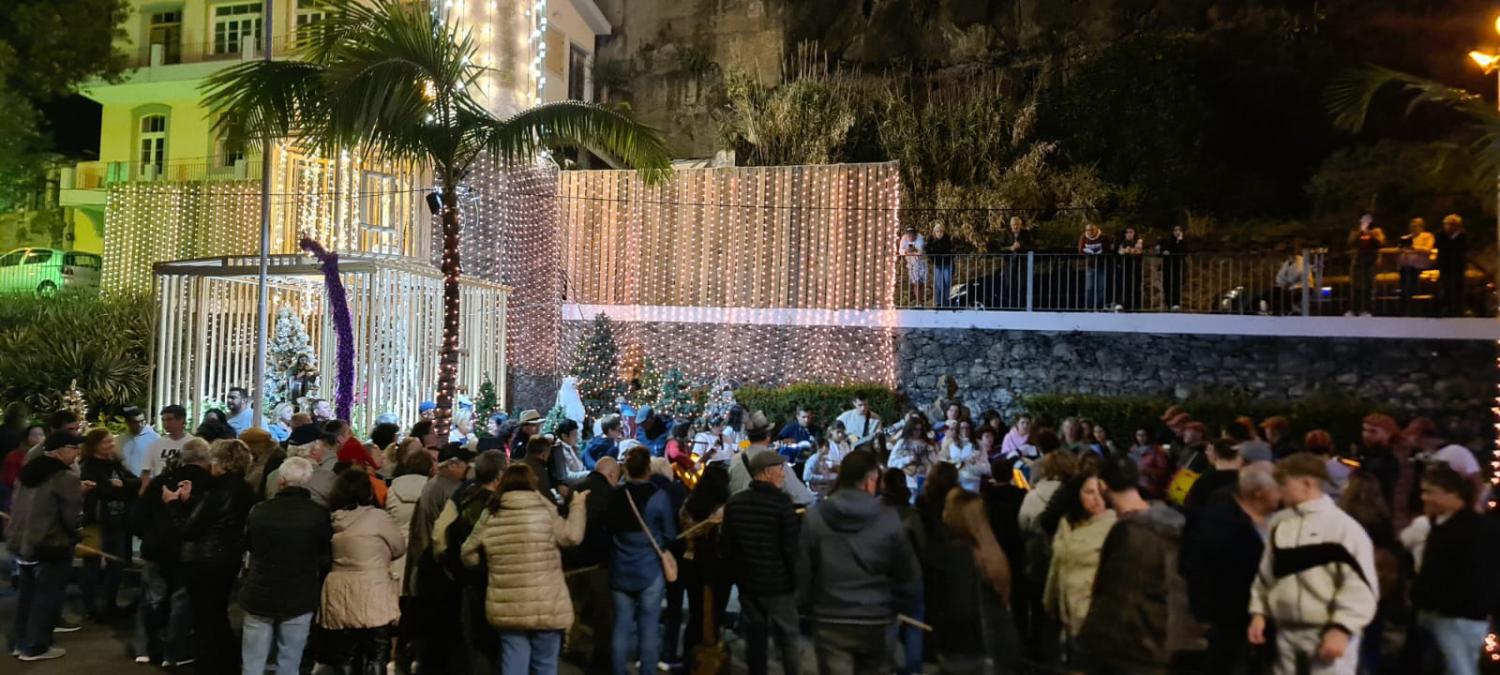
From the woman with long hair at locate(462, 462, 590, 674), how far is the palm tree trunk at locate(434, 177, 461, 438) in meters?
5.34

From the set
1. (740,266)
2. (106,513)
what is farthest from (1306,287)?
(106,513)

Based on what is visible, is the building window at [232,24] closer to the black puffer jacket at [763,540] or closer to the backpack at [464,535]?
the backpack at [464,535]

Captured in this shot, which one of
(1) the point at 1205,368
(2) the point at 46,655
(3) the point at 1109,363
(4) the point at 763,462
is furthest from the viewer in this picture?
(3) the point at 1109,363

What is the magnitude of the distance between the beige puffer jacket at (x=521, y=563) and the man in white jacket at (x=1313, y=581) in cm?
340

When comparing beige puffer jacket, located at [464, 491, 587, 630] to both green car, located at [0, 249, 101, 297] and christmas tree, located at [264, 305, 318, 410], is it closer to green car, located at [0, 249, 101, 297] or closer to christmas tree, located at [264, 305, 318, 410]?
christmas tree, located at [264, 305, 318, 410]

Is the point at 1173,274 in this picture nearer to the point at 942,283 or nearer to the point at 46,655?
the point at 942,283

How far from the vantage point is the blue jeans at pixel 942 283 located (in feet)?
63.0

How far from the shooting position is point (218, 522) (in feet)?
21.0

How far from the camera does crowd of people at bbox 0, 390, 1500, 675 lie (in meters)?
5.08

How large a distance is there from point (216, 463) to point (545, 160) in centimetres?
1506

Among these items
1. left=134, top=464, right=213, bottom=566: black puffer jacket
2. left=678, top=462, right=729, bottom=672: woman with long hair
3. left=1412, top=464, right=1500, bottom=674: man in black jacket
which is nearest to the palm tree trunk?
left=134, top=464, right=213, bottom=566: black puffer jacket

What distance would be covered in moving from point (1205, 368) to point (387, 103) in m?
12.9

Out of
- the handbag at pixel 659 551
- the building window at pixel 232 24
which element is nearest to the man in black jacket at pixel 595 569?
the handbag at pixel 659 551

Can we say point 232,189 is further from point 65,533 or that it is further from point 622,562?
point 622,562
